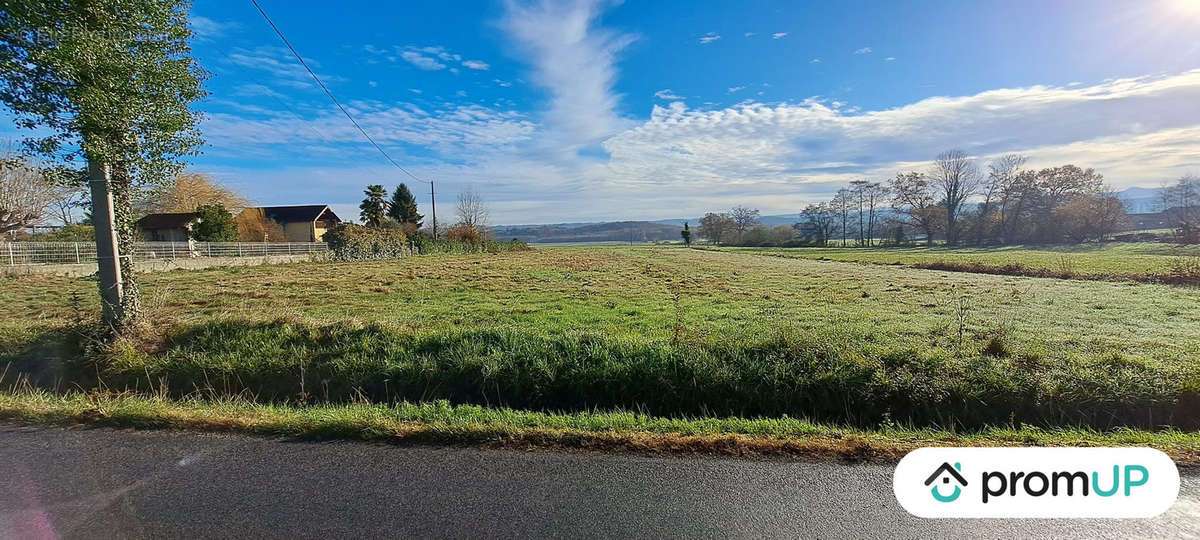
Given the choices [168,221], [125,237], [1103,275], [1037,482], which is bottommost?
[1103,275]

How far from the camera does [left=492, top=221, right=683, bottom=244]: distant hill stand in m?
171

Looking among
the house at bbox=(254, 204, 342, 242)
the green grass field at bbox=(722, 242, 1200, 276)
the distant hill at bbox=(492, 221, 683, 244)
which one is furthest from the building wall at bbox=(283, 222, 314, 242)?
the distant hill at bbox=(492, 221, 683, 244)

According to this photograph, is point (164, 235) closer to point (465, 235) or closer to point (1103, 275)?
point (465, 235)

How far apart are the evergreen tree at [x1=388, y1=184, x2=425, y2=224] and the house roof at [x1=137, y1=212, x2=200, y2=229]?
20.3 m

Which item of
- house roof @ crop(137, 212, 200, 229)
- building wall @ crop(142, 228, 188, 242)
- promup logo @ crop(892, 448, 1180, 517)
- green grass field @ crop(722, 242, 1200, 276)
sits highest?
house roof @ crop(137, 212, 200, 229)

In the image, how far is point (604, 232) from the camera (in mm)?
188500

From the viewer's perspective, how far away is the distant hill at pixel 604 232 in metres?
171

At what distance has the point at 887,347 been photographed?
19.9ft

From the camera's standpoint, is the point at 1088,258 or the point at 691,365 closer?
the point at 691,365

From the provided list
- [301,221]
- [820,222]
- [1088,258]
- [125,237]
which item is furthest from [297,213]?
[820,222]

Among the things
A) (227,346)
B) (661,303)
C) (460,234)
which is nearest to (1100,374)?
(661,303)

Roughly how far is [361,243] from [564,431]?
38015mm

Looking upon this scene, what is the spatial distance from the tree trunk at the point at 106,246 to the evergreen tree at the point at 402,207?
55437mm

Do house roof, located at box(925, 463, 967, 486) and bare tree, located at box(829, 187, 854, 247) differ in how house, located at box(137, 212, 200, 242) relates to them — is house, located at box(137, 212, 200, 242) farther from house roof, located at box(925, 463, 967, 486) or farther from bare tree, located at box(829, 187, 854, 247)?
bare tree, located at box(829, 187, 854, 247)
